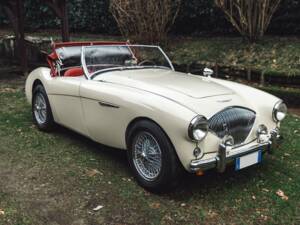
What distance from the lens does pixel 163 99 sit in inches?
155

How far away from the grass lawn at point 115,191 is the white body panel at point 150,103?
0.40 metres

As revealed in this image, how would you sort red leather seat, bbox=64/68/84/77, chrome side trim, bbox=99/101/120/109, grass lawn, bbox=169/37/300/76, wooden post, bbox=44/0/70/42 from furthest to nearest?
wooden post, bbox=44/0/70/42, grass lawn, bbox=169/37/300/76, red leather seat, bbox=64/68/84/77, chrome side trim, bbox=99/101/120/109

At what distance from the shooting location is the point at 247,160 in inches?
157

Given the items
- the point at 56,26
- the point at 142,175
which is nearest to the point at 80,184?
the point at 142,175

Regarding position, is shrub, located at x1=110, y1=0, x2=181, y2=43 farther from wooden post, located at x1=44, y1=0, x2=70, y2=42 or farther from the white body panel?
the white body panel

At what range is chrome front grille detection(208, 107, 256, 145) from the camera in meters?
3.84

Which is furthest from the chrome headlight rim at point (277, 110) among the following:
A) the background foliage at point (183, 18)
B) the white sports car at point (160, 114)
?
the background foliage at point (183, 18)

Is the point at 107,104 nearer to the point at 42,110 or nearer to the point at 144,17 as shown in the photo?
the point at 42,110

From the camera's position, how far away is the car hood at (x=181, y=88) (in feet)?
12.9

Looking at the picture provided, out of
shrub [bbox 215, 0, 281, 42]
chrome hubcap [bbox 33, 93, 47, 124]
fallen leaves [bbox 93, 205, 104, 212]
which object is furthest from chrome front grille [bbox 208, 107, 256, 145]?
shrub [bbox 215, 0, 281, 42]

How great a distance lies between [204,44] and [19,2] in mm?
4991

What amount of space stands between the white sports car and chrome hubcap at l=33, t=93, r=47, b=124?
37cm

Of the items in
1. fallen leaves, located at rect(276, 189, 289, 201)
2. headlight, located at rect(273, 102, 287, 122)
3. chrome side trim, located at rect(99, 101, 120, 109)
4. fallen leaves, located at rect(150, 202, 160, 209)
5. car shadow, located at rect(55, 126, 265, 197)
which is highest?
chrome side trim, located at rect(99, 101, 120, 109)

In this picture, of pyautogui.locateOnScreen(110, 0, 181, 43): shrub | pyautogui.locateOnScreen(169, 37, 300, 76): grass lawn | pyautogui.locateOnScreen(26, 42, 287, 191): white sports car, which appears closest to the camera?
pyautogui.locateOnScreen(26, 42, 287, 191): white sports car
